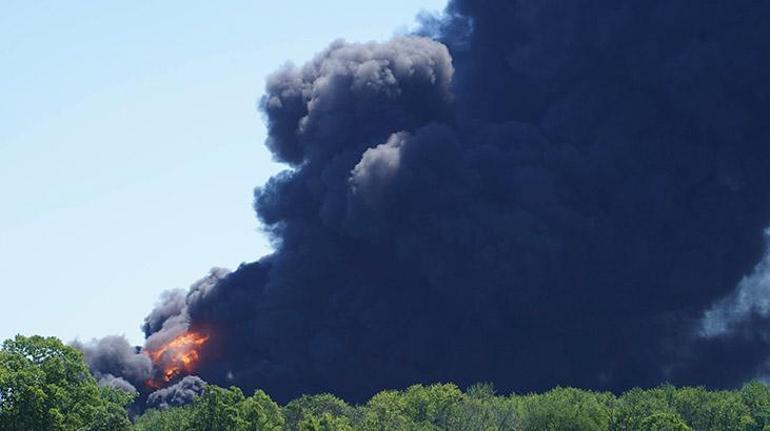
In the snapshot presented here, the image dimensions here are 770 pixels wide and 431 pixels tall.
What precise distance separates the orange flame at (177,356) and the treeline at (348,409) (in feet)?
48.2

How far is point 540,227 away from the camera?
429 feet

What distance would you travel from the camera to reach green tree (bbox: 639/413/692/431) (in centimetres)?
9562

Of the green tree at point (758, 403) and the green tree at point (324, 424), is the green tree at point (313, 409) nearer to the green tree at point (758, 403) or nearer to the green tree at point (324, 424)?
the green tree at point (324, 424)

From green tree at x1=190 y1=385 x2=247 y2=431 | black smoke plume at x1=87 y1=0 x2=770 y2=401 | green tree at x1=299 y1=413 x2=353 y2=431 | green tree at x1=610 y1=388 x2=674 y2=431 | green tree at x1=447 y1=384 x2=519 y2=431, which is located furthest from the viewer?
black smoke plume at x1=87 y1=0 x2=770 y2=401

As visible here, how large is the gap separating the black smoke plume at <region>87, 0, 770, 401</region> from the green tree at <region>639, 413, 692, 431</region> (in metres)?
33.0

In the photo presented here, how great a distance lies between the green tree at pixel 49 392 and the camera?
89562 millimetres

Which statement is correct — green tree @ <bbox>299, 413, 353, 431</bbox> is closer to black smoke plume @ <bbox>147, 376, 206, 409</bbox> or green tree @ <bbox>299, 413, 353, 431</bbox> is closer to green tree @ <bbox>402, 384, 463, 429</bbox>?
green tree @ <bbox>402, 384, 463, 429</bbox>

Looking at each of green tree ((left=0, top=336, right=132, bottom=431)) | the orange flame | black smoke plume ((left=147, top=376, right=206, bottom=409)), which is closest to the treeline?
green tree ((left=0, top=336, right=132, bottom=431))

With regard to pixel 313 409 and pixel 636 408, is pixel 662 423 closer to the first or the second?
pixel 636 408

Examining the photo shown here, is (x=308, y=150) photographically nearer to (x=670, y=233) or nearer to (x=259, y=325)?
(x=259, y=325)

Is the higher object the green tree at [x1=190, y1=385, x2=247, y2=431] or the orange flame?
the orange flame

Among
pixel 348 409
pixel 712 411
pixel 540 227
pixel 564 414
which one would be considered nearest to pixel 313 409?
pixel 348 409

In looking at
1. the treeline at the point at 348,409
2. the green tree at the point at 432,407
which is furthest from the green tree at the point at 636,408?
the green tree at the point at 432,407

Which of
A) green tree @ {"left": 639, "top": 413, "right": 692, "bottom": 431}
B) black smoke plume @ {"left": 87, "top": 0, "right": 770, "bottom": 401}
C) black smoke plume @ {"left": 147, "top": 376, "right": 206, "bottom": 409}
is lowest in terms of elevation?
green tree @ {"left": 639, "top": 413, "right": 692, "bottom": 431}
